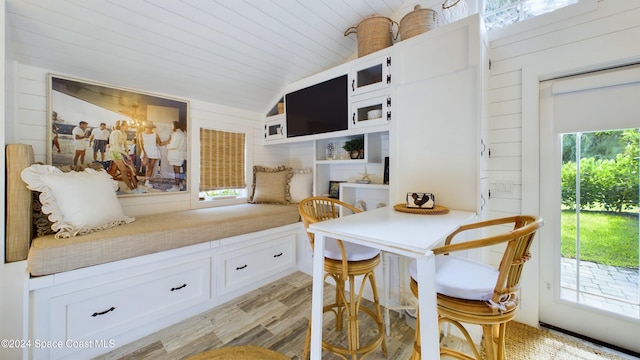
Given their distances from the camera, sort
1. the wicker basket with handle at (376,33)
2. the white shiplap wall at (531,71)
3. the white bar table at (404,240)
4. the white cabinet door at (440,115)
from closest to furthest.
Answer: the white bar table at (404,240) < the white shiplap wall at (531,71) < the white cabinet door at (440,115) < the wicker basket with handle at (376,33)

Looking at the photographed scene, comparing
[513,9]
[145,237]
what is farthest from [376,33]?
[145,237]

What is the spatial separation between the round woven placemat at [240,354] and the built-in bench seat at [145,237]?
31.1 inches

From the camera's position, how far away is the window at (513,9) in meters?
1.73

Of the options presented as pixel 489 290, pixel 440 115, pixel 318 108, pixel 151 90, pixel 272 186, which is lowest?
A: pixel 489 290

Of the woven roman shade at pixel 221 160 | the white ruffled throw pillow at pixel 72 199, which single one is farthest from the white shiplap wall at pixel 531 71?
the white ruffled throw pillow at pixel 72 199

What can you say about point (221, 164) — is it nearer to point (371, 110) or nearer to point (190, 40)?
point (190, 40)

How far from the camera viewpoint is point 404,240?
2.99 ft

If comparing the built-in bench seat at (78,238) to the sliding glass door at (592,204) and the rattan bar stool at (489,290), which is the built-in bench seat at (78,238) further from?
the sliding glass door at (592,204)

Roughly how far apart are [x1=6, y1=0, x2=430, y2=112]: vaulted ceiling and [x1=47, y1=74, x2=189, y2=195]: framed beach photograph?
133 mm

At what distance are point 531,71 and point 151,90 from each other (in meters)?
3.29

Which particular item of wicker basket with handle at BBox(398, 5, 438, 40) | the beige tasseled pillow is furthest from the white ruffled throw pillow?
wicker basket with handle at BBox(398, 5, 438, 40)

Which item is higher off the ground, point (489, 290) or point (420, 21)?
point (420, 21)

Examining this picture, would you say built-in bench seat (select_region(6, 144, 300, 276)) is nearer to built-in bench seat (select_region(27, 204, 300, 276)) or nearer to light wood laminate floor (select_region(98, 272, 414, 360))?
built-in bench seat (select_region(27, 204, 300, 276))

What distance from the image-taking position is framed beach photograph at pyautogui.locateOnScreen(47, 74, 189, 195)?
1.98 metres
